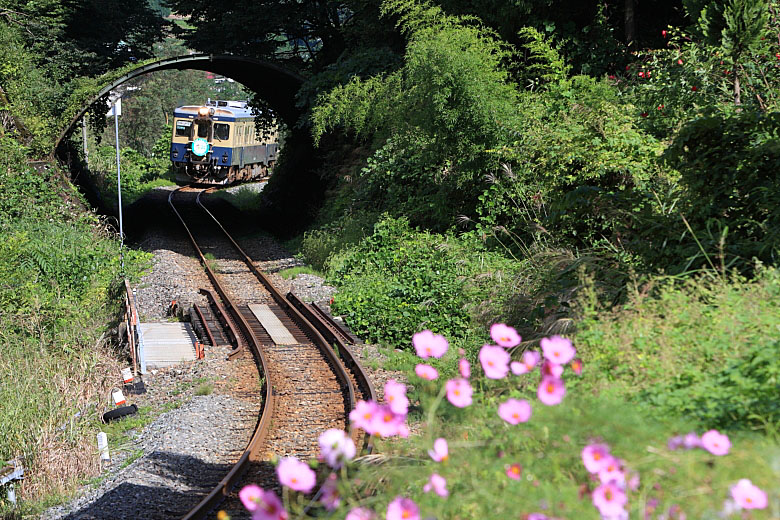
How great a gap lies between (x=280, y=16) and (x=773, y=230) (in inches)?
793

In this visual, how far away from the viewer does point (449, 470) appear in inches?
133

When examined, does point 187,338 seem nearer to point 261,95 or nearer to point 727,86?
point 727,86

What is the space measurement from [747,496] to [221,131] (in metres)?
33.8

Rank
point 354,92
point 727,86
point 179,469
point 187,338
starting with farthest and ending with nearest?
1. point 354,92
2. point 187,338
3. point 727,86
4. point 179,469

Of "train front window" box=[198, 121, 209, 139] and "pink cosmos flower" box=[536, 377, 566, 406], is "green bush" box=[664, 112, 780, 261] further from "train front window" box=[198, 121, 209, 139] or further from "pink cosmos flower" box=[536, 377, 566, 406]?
"train front window" box=[198, 121, 209, 139]

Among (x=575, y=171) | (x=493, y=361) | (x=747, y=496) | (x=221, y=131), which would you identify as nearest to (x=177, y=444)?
(x=493, y=361)

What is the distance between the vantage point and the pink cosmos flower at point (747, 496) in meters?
2.54

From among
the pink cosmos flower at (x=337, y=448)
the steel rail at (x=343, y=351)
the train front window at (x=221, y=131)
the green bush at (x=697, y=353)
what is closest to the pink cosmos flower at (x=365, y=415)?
the pink cosmos flower at (x=337, y=448)

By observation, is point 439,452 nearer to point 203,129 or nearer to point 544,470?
point 544,470

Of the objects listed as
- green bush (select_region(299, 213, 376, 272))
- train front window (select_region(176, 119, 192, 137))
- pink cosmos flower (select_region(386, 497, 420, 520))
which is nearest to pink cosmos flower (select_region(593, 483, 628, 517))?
pink cosmos flower (select_region(386, 497, 420, 520))

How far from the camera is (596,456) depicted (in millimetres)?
2863

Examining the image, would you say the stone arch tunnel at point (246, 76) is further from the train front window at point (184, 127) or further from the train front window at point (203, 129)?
the train front window at point (184, 127)

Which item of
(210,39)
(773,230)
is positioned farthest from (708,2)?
(210,39)

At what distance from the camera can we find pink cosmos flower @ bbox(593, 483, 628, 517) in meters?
2.62
